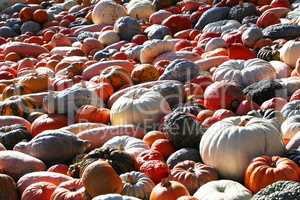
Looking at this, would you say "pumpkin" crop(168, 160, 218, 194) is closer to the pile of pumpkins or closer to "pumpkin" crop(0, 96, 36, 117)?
the pile of pumpkins

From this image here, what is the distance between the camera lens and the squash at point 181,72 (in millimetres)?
7285

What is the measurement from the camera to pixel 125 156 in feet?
16.7

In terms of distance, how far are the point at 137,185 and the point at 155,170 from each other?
1.10 feet

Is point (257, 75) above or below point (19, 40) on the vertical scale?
above

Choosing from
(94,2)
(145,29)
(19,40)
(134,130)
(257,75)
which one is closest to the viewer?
(134,130)

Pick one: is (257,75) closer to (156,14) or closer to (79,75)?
(79,75)

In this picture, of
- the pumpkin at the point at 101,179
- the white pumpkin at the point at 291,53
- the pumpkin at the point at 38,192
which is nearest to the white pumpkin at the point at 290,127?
the pumpkin at the point at 101,179

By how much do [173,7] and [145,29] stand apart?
106 centimetres

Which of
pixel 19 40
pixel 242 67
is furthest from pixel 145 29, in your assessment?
pixel 242 67

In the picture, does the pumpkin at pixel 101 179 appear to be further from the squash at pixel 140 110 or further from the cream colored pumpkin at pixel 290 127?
the squash at pixel 140 110

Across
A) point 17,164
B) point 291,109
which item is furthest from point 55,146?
point 291,109

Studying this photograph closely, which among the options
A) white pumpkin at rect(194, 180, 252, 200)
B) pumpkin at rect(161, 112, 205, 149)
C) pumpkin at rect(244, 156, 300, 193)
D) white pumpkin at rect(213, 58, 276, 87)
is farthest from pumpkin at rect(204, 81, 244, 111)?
white pumpkin at rect(194, 180, 252, 200)

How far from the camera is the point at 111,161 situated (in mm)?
5004

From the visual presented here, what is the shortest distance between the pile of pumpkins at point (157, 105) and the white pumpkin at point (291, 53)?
0.05 ft
